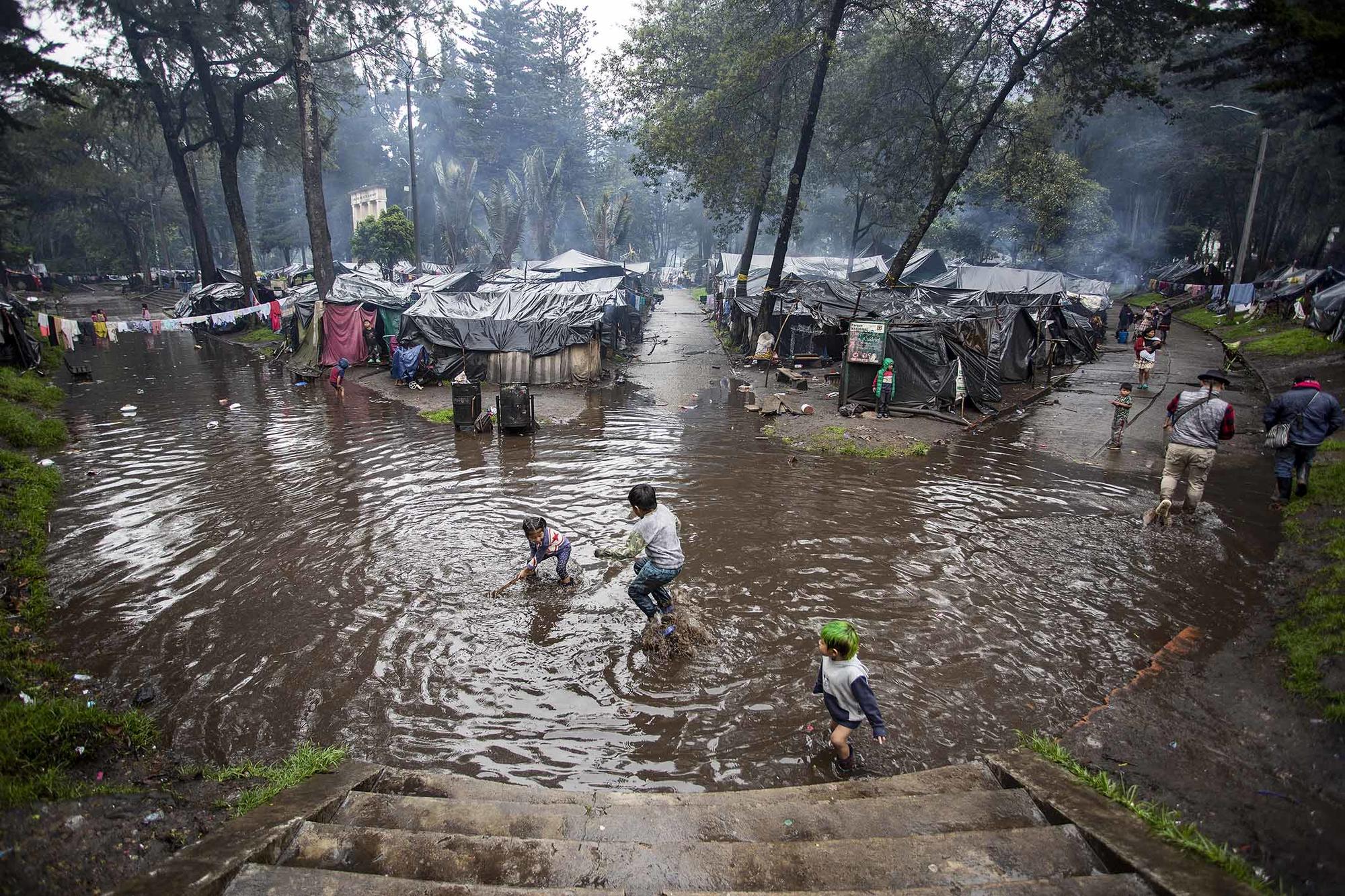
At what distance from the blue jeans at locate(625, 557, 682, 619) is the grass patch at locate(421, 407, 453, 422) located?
34.7 feet

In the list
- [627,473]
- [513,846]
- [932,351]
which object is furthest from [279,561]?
[932,351]

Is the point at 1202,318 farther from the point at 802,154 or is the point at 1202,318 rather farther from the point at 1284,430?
the point at 1284,430

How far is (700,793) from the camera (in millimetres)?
4156

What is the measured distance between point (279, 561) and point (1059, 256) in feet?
181

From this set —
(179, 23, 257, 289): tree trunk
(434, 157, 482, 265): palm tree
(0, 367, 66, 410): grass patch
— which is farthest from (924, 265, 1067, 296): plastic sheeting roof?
(434, 157, 482, 265): palm tree

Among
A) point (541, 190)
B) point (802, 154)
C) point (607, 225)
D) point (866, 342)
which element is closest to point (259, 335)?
point (802, 154)

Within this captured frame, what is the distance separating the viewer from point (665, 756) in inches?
186

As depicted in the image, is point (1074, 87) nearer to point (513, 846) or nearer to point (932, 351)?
point (932, 351)

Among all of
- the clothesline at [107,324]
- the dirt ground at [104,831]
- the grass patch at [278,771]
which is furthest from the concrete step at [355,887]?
the clothesline at [107,324]

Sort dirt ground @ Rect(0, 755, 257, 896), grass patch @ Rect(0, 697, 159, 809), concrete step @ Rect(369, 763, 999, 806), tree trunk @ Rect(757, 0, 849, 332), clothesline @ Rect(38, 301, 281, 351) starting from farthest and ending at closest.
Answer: clothesline @ Rect(38, 301, 281, 351) → tree trunk @ Rect(757, 0, 849, 332) → concrete step @ Rect(369, 763, 999, 806) → grass patch @ Rect(0, 697, 159, 809) → dirt ground @ Rect(0, 755, 257, 896)

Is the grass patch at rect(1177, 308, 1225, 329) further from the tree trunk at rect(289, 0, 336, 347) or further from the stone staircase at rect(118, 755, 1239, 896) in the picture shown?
the tree trunk at rect(289, 0, 336, 347)

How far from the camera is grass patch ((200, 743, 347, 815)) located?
398 centimetres

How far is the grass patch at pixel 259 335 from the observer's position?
2902cm

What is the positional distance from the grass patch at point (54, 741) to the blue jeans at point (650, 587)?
12.1 ft
